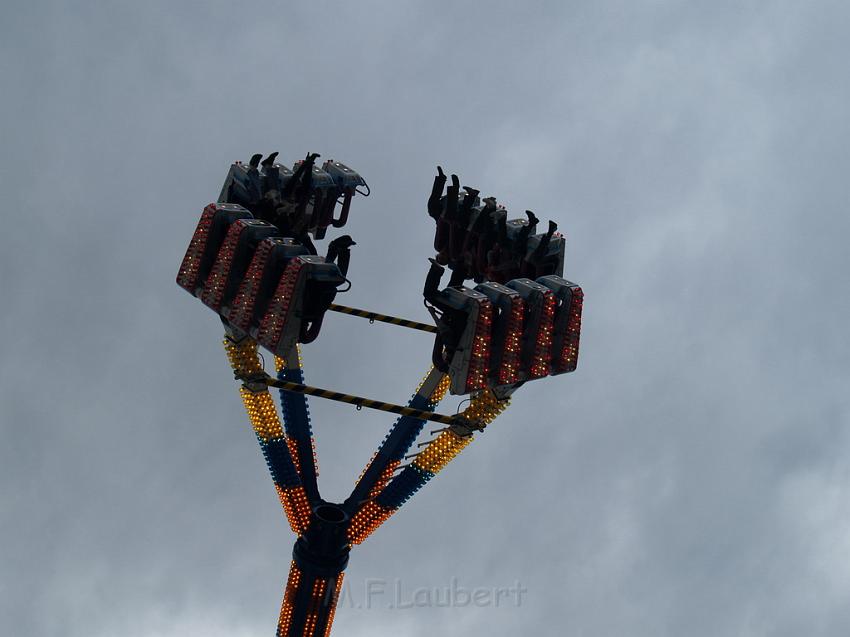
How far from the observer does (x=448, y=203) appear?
31.2 metres

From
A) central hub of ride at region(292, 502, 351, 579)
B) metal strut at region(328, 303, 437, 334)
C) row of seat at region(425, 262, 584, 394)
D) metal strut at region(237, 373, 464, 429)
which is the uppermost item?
metal strut at region(328, 303, 437, 334)

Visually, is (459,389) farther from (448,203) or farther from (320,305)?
(448,203)

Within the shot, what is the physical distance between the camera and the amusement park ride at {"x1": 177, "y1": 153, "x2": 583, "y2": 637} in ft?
85.4

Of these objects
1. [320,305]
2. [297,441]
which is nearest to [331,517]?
[297,441]

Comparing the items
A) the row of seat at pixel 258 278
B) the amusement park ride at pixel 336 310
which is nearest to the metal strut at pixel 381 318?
the amusement park ride at pixel 336 310

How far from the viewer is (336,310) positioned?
1218 inches

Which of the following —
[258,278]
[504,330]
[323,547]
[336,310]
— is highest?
[336,310]

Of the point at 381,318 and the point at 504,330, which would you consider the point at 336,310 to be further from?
the point at 504,330

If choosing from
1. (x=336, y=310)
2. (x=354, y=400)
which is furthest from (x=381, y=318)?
(x=354, y=400)

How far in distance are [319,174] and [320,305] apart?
243 inches

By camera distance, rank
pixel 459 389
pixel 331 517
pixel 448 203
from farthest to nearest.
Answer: pixel 448 203, pixel 331 517, pixel 459 389

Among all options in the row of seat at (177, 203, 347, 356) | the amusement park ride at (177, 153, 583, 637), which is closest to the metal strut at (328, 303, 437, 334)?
the amusement park ride at (177, 153, 583, 637)

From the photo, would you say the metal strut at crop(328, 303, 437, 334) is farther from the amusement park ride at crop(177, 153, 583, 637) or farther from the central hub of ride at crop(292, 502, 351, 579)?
the central hub of ride at crop(292, 502, 351, 579)

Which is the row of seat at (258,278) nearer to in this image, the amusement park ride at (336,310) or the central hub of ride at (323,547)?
the amusement park ride at (336,310)
